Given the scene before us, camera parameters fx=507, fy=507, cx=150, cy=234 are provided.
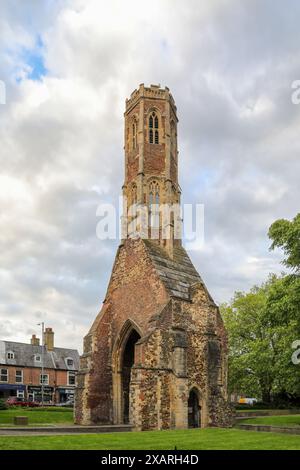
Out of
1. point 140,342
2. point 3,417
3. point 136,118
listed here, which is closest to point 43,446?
point 140,342

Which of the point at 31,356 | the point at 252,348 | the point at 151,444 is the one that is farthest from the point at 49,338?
the point at 151,444

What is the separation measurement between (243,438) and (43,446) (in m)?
6.78

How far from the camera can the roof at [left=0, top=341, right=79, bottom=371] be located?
196 ft

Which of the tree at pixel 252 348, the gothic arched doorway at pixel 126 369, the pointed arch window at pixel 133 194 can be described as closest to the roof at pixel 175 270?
the pointed arch window at pixel 133 194

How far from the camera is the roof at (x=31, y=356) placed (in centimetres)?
5962

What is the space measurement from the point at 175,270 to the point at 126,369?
677cm

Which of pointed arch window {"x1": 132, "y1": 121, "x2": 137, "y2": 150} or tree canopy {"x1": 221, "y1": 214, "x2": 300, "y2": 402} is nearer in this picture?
tree canopy {"x1": 221, "y1": 214, "x2": 300, "y2": 402}

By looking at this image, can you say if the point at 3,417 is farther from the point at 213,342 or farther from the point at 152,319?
the point at 213,342

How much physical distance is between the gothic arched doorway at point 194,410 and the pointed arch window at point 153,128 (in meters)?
16.9

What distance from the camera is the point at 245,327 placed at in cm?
4422

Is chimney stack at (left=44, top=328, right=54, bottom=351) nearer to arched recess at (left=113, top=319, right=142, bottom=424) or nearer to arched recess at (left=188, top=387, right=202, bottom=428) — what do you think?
arched recess at (left=113, top=319, right=142, bottom=424)

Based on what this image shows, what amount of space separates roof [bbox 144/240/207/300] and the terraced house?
103 ft

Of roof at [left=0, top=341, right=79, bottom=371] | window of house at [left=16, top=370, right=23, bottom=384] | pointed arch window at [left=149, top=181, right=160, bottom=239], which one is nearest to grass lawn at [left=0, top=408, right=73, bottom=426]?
pointed arch window at [left=149, top=181, right=160, bottom=239]
